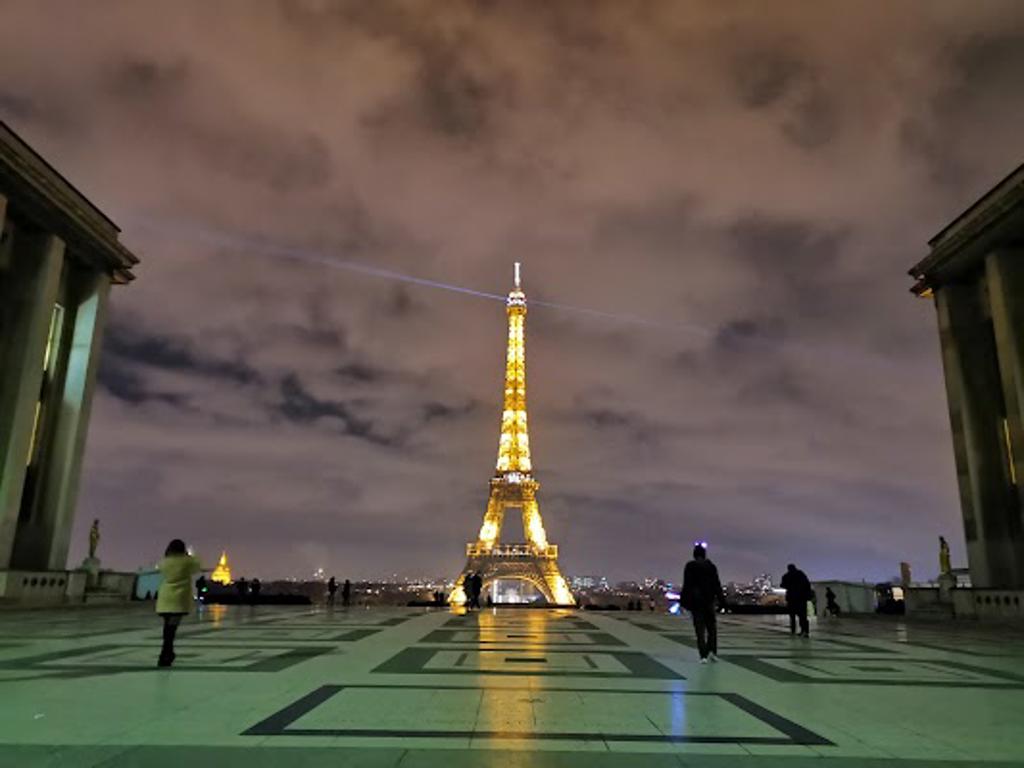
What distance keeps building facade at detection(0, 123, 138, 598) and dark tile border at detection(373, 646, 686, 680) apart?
21.2 m

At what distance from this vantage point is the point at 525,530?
81500 mm

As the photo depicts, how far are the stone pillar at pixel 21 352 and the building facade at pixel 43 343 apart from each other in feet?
0.14

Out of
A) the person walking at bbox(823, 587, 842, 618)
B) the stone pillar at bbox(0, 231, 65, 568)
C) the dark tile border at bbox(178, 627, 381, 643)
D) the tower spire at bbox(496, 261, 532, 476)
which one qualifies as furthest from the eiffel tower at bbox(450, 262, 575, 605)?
the dark tile border at bbox(178, 627, 381, 643)

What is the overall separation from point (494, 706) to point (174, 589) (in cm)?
579

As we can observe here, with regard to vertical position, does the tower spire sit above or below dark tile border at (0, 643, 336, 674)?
above

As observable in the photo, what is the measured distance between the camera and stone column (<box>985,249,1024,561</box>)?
29.8m

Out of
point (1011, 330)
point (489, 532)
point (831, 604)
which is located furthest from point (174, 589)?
point (489, 532)

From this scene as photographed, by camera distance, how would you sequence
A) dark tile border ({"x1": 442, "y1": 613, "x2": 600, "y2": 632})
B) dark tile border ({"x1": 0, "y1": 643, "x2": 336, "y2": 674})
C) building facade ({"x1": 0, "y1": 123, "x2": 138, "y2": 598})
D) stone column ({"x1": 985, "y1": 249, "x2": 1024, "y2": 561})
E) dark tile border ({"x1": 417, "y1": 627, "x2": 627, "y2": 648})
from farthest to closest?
building facade ({"x1": 0, "y1": 123, "x2": 138, "y2": 598}) → stone column ({"x1": 985, "y1": 249, "x2": 1024, "y2": 561}) → dark tile border ({"x1": 442, "y1": 613, "x2": 600, "y2": 632}) → dark tile border ({"x1": 417, "y1": 627, "x2": 627, "y2": 648}) → dark tile border ({"x1": 0, "y1": 643, "x2": 336, "y2": 674})

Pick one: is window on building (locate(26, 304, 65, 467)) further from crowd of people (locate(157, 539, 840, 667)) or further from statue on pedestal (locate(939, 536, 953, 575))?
statue on pedestal (locate(939, 536, 953, 575))

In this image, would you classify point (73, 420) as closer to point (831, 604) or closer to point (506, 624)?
point (506, 624)

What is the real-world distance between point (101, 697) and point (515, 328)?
268 feet

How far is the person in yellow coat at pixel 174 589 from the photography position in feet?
33.8

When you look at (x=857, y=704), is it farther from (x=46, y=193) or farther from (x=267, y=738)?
(x=46, y=193)

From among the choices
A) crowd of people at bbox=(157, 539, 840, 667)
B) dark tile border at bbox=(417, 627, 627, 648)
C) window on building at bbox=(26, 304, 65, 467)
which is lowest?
dark tile border at bbox=(417, 627, 627, 648)
